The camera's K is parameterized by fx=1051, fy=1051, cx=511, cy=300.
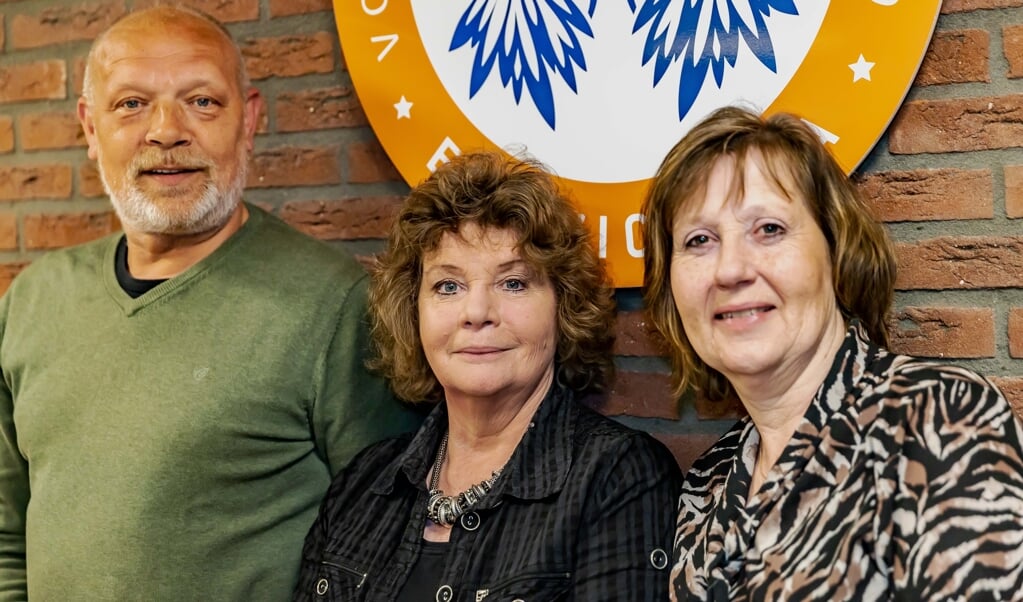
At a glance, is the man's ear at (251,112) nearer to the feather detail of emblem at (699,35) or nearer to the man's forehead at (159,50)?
the man's forehead at (159,50)

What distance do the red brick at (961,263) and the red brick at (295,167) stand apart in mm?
1204

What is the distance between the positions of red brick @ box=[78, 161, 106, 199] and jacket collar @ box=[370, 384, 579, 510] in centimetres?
117

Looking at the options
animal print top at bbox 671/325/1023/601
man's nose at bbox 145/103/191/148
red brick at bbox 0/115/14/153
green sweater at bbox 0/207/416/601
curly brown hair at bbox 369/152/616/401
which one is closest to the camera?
animal print top at bbox 671/325/1023/601

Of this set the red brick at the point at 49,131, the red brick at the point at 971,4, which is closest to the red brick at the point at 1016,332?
the red brick at the point at 971,4

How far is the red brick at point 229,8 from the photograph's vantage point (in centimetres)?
239

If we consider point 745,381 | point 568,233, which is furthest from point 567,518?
point 568,233

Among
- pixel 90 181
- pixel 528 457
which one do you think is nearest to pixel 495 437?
pixel 528 457

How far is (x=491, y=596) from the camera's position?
167cm

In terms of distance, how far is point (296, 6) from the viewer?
7.67 ft

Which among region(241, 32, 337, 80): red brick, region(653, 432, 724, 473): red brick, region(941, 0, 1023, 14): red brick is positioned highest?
region(941, 0, 1023, 14): red brick

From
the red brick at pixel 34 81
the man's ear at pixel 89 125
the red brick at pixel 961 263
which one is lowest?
→ the red brick at pixel 961 263

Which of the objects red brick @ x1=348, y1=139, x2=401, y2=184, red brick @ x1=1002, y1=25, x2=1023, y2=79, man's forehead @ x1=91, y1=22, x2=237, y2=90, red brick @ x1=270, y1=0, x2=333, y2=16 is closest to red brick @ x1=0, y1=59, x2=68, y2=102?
man's forehead @ x1=91, y1=22, x2=237, y2=90

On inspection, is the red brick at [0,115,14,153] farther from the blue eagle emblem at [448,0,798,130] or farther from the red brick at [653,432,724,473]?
the red brick at [653,432,724,473]

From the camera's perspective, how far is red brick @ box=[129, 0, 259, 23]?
2.39 metres
